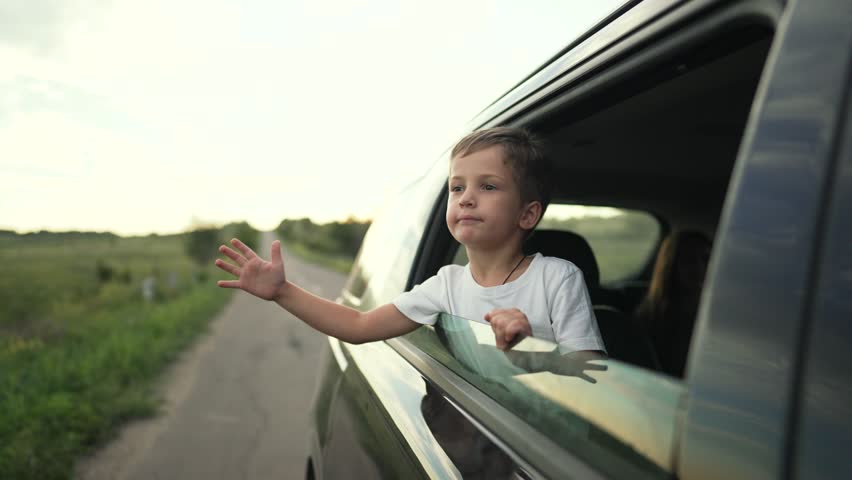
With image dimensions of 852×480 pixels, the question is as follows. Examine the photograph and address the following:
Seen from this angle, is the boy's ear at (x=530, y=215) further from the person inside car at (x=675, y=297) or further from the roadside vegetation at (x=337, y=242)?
the roadside vegetation at (x=337, y=242)

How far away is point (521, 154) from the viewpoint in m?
1.63

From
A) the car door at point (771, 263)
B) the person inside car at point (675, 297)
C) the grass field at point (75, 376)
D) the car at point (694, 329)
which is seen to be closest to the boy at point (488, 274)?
the car at point (694, 329)

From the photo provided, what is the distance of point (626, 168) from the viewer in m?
3.31

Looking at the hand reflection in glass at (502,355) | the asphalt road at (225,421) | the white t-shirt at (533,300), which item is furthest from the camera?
the asphalt road at (225,421)

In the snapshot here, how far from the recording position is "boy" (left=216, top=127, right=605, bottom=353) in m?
1.53

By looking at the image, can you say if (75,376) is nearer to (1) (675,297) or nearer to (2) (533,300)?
(1) (675,297)

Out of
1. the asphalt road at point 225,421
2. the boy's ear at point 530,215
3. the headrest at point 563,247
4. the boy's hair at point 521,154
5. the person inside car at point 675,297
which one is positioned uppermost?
the boy's hair at point 521,154

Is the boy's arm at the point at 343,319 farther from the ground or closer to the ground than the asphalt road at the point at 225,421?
farther from the ground

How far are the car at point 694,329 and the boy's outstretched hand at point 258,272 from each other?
0.44m

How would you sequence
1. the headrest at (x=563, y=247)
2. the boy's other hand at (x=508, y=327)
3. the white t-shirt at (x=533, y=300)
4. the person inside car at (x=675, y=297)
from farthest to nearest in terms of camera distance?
the person inside car at (x=675, y=297)
the headrest at (x=563, y=247)
the white t-shirt at (x=533, y=300)
the boy's other hand at (x=508, y=327)

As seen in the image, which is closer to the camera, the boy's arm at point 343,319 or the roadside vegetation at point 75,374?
the boy's arm at point 343,319

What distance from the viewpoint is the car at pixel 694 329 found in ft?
2.04

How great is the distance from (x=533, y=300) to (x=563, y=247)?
60 cm

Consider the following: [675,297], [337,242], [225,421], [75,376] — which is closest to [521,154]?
[675,297]
